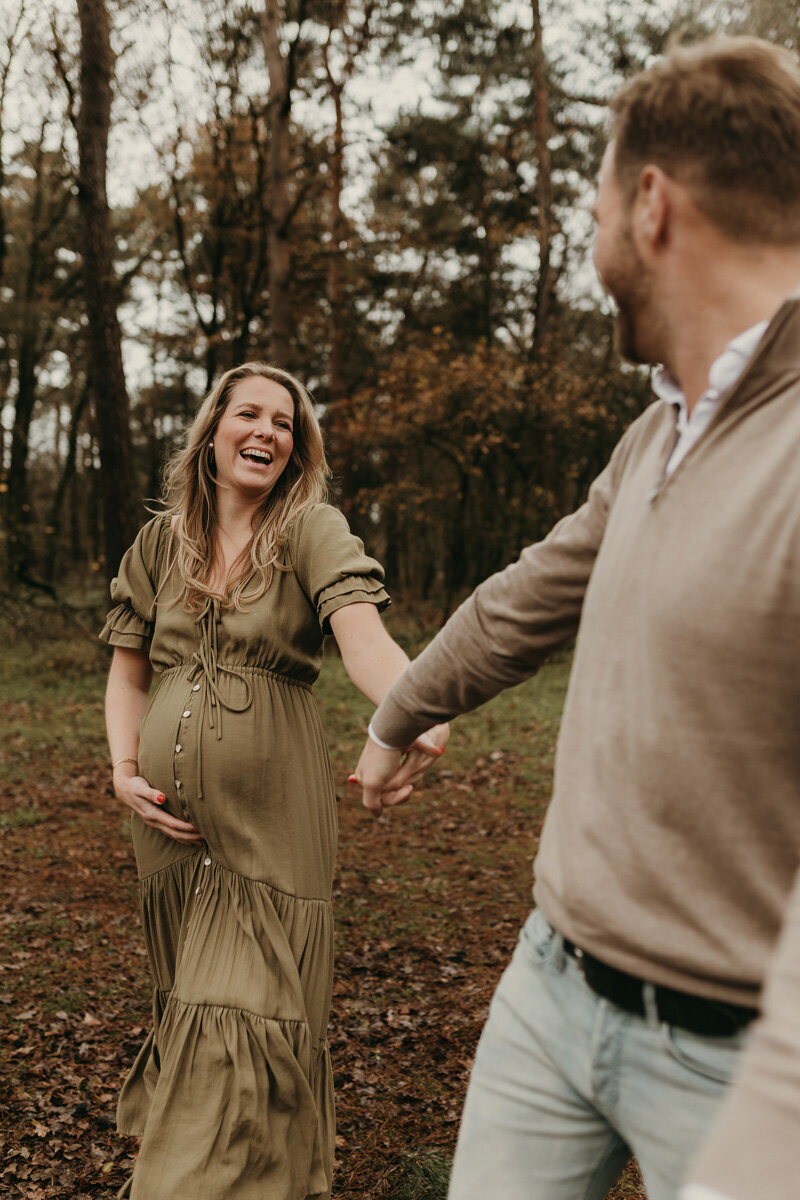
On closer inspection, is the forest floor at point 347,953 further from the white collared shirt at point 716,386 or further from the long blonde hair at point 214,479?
the white collared shirt at point 716,386

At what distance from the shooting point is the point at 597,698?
162 cm

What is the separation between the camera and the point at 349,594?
2.94 metres

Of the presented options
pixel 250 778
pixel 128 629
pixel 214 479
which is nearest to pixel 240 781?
pixel 250 778

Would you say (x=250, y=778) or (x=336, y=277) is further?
(x=336, y=277)

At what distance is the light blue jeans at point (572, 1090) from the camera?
4.93 feet

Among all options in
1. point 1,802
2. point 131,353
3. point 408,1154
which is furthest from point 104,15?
point 131,353

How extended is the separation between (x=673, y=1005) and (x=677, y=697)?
45 cm

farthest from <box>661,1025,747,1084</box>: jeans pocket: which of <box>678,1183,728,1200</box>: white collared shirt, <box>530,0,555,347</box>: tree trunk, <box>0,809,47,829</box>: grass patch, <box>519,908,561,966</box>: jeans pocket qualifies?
<box>530,0,555,347</box>: tree trunk

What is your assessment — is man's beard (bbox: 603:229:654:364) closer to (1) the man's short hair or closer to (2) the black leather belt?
(1) the man's short hair

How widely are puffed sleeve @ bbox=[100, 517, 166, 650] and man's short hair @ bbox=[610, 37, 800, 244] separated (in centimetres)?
227

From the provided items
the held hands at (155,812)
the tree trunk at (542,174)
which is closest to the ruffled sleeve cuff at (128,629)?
the held hands at (155,812)

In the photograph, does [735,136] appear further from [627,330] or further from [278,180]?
[278,180]

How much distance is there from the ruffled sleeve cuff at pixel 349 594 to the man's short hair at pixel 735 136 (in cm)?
159

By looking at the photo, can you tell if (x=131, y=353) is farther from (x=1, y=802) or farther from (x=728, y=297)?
(x=728, y=297)
